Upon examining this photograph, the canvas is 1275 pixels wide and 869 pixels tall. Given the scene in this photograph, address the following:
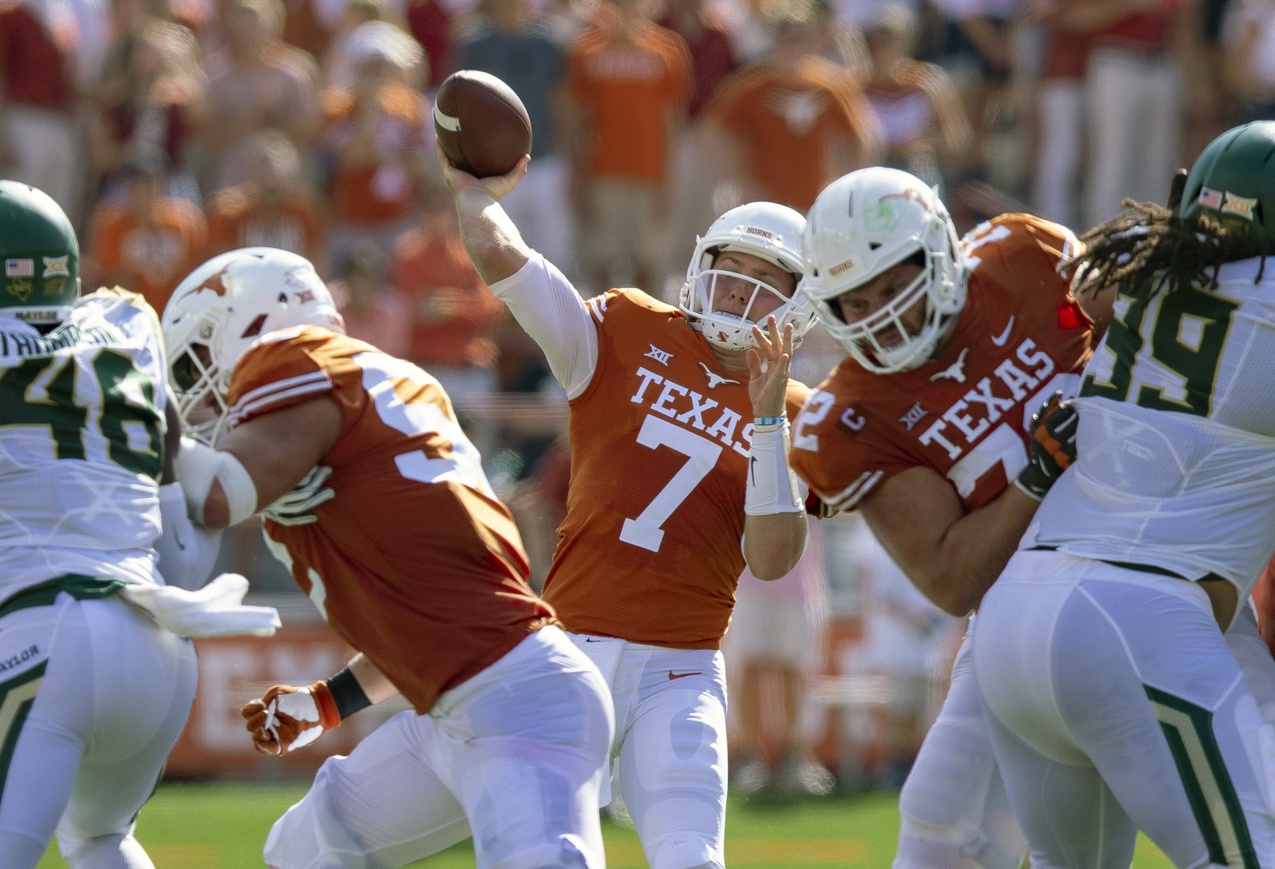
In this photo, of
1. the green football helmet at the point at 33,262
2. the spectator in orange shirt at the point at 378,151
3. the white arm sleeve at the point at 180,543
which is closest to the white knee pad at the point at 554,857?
the white arm sleeve at the point at 180,543

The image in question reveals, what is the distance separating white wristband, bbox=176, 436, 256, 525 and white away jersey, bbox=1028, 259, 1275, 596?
66.9 inches

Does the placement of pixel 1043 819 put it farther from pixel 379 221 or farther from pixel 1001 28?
pixel 1001 28

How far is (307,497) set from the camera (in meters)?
3.77

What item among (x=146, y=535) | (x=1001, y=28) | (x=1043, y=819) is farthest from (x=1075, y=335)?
(x=1001, y=28)

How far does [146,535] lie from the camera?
382 cm

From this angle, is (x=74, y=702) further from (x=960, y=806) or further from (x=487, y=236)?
(x=960, y=806)

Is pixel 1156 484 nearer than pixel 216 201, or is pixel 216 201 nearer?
pixel 1156 484

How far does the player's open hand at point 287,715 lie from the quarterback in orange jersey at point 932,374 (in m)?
1.25

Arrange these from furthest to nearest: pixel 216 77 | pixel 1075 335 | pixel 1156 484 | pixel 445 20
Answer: pixel 445 20 → pixel 216 77 → pixel 1075 335 → pixel 1156 484

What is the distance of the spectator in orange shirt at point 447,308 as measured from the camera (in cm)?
910

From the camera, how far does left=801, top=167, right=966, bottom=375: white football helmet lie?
3832mm

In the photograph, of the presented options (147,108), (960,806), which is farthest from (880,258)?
(147,108)

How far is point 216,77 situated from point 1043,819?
7615 millimetres

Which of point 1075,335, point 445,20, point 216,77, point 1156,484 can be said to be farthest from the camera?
point 445,20
